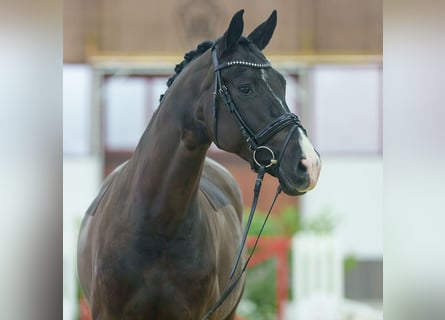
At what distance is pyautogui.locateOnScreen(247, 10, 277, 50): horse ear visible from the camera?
133 centimetres

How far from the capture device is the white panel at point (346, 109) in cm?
696

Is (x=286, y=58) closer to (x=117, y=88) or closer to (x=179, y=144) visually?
(x=117, y=88)

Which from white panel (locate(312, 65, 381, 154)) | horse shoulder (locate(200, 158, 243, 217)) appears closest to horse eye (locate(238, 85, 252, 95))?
horse shoulder (locate(200, 158, 243, 217))

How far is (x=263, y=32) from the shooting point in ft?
4.39

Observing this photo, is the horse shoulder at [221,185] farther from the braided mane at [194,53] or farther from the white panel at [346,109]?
the white panel at [346,109]

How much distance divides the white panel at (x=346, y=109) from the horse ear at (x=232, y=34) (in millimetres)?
5717

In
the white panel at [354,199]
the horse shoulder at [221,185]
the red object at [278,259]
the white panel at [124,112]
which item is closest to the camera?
the horse shoulder at [221,185]

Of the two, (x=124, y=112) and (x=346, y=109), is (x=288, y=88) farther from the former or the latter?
(x=124, y=112)

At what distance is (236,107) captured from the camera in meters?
1.22

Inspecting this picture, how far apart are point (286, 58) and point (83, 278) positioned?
553 cm

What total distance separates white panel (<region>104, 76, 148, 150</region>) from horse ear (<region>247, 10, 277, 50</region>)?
5.75m

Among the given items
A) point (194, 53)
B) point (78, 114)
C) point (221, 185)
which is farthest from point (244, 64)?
point (78, 114)

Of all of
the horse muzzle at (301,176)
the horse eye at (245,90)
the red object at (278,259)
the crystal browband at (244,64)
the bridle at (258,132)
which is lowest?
the red object at (278,259)

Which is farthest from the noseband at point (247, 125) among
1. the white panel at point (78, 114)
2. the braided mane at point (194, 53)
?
the white panel at point (78, 114)
